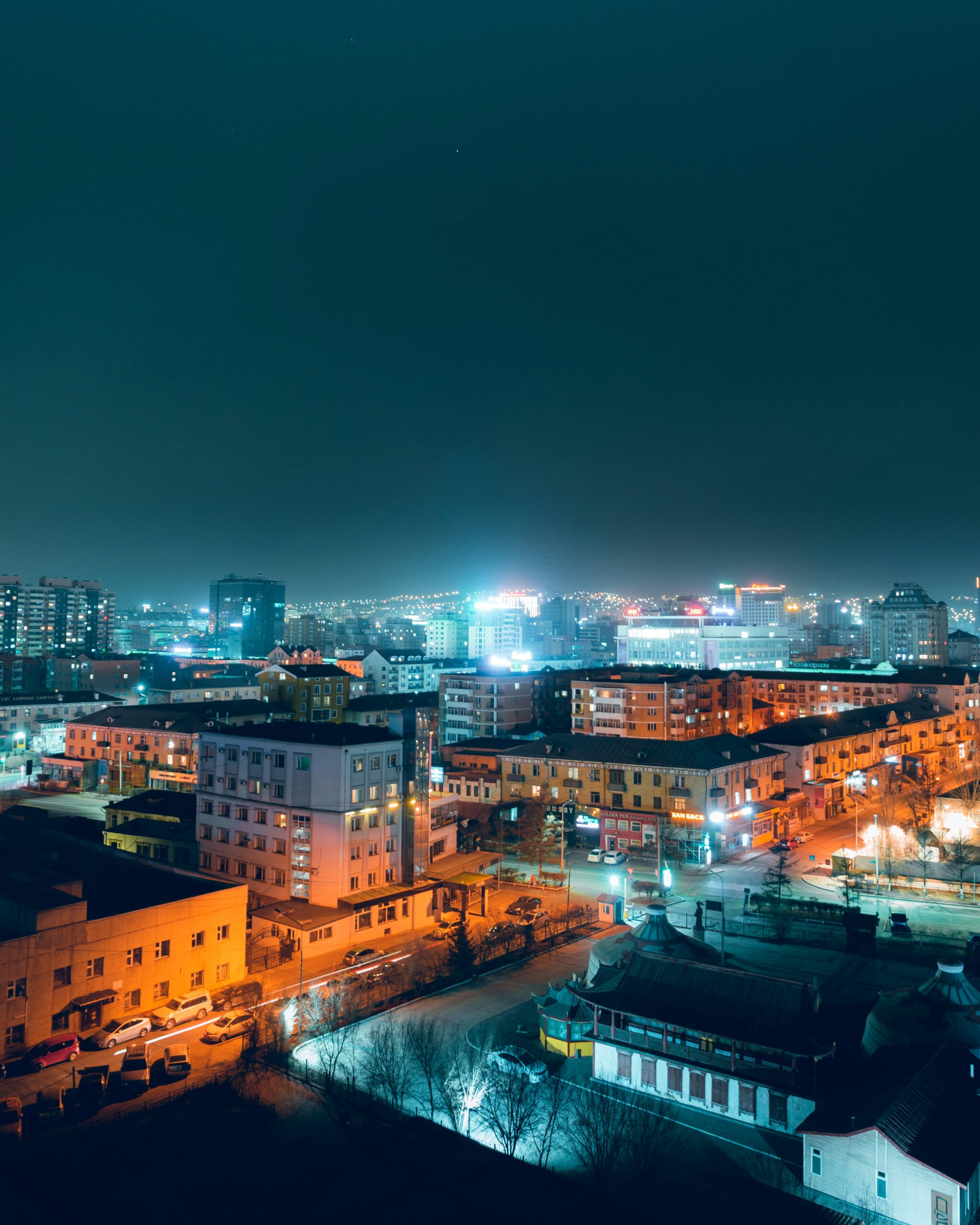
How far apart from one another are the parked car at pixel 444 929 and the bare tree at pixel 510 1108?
9893mm

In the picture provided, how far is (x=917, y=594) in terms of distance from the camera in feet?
414

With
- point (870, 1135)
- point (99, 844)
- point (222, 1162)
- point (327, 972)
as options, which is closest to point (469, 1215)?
point (222, 1162)

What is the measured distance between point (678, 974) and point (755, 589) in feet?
481

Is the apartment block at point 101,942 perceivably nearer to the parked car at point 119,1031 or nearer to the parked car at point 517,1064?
the parked car at point 119,1031

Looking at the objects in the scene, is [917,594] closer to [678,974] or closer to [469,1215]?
[678,974]

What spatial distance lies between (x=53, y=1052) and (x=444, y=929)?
534 inches

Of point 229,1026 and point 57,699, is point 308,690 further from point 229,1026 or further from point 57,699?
point 229,1026

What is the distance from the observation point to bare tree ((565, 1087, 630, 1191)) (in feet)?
47.9

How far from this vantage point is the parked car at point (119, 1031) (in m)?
21.2

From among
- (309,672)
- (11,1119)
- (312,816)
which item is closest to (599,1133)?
(11,1119)

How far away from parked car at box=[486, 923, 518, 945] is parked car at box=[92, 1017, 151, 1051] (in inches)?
415

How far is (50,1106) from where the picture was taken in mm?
17844

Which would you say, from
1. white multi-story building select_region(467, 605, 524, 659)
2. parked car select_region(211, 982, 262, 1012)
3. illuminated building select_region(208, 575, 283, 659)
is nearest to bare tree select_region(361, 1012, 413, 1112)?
parked car select_region(211, 982, 262, 1012)

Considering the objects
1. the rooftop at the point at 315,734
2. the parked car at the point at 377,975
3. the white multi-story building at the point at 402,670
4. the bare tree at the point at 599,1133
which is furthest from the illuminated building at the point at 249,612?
the bare tree at the point at 599,1133
